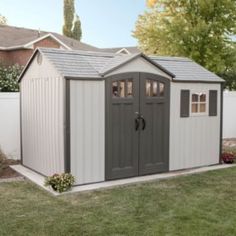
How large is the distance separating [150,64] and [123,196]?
2.59 meters

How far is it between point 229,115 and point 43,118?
798cm

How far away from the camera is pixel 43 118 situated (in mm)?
6719

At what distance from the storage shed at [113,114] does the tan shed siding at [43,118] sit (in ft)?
0.06

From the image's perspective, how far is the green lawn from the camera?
4.24 metres

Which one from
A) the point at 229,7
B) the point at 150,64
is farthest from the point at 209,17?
the point at 150,64

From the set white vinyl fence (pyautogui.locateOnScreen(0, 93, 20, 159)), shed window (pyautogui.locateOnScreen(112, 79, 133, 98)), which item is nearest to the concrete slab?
white vinyl fence (pyautogui.locateOnScreen(0, 93, 20, 159))

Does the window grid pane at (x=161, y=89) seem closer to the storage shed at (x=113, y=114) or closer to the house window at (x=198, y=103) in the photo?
the storage shed at (x=113, y=114)

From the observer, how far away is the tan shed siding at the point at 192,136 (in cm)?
725

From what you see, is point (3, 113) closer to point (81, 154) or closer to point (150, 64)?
point (81, 154)

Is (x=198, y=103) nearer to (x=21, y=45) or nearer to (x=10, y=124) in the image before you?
(x=10, y=124)

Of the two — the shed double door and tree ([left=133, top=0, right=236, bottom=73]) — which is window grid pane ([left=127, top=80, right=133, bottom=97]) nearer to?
the shed double door

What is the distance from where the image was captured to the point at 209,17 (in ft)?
45.8

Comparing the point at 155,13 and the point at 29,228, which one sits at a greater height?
the point at 155,13

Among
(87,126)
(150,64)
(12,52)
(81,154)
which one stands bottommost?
(81,154)
